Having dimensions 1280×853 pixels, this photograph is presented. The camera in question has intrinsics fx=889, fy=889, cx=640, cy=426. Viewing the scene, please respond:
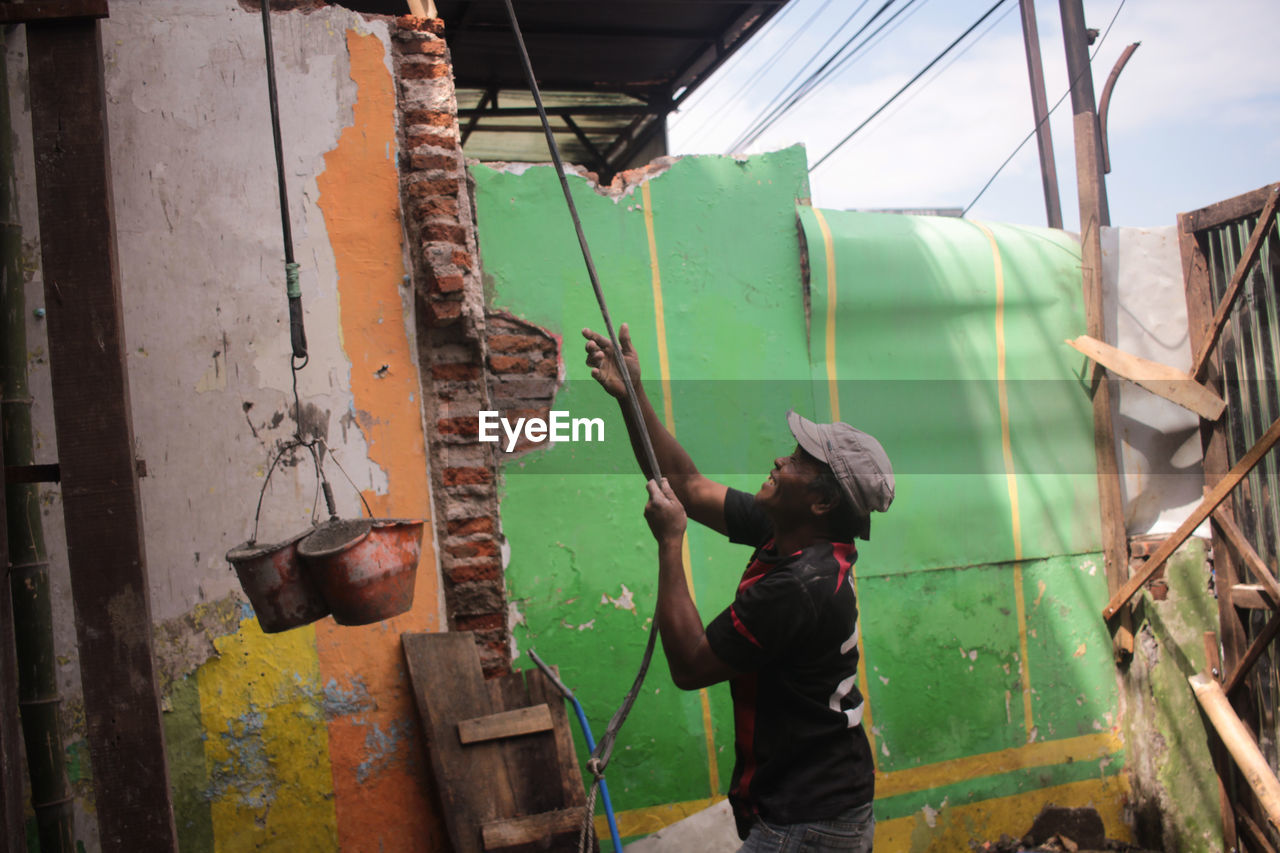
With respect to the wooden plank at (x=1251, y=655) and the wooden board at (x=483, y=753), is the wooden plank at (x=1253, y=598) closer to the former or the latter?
the wooden plank at (x=1251, y=655)

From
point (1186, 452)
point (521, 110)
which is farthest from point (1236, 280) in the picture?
point (521, 110)

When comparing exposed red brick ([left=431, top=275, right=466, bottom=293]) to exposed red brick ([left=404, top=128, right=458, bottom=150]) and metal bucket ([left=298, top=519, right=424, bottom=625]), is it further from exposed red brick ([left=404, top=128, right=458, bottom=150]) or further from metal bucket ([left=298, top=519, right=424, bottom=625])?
metal bucket ([left=298, top=519, right=424, bottom=625])

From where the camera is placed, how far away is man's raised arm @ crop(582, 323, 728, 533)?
2629 mm

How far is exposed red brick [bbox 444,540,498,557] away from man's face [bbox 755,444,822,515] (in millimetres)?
1176

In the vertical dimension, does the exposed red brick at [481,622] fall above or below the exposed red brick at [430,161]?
below

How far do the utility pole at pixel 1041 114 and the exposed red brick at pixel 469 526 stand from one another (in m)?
6.77

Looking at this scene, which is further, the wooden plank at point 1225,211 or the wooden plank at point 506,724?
the wooden plank at point 1225,211

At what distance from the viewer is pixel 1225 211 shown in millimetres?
4473

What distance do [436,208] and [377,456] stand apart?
2.82ft

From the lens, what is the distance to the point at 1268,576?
4121 mm

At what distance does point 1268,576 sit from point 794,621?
10.8 feet

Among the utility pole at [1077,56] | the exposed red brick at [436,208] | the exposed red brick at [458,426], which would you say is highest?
the utility pole at [1077,56]

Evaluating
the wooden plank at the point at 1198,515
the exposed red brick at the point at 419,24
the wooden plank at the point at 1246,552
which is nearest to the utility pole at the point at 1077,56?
the wooden plank at the point at 1198,515

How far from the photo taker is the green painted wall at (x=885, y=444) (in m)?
3.97
